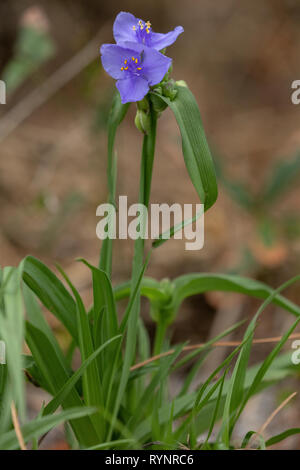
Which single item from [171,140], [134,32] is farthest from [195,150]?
[171,140]

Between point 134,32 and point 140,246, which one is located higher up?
point 134,32

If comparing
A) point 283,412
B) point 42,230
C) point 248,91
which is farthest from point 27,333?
point 248,91

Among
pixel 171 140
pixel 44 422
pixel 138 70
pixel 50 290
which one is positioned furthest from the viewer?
pixel 171 140

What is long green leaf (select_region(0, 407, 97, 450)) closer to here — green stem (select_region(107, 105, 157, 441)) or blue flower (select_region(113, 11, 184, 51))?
green stem (select_region(107, 105, 157, 441))

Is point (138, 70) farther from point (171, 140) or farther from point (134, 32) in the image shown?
point (171, 140)

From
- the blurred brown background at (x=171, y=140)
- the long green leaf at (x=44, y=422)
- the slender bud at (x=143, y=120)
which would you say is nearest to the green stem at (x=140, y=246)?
the slender bud at (x=143, y=120)

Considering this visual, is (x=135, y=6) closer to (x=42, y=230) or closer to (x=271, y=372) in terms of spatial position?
(x=42, y=230)
